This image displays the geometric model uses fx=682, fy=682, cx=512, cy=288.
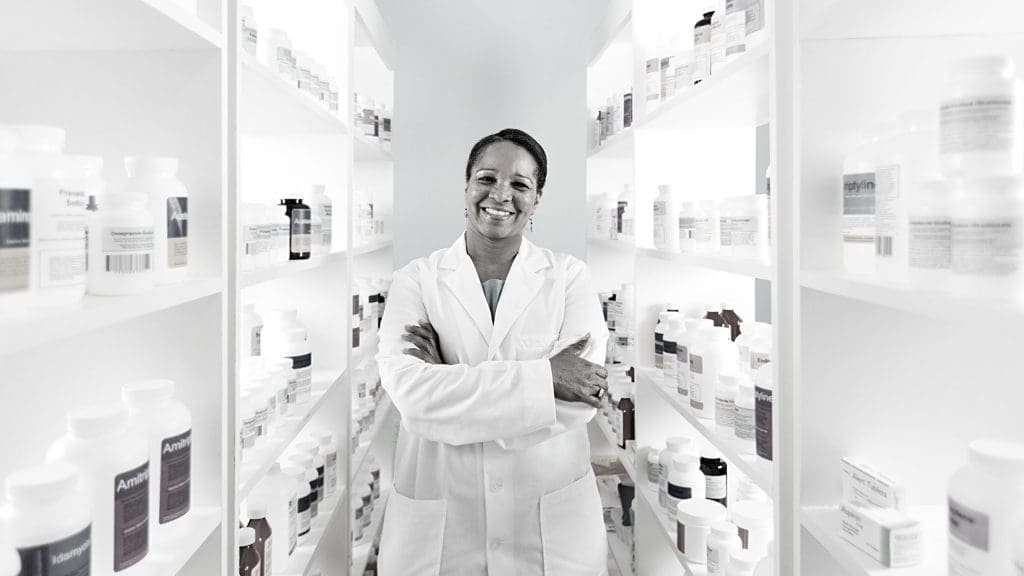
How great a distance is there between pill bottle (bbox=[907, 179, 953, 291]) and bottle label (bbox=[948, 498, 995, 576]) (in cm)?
29

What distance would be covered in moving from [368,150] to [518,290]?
1245 millimetres

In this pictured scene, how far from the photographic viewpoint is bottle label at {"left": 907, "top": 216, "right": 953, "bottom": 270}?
91cm

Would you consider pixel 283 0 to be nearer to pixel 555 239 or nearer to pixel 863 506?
pixel 555 239

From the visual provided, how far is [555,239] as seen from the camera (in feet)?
13.2

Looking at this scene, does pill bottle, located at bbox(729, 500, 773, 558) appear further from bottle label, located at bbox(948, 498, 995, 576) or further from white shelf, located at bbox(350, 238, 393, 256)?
white shelf, located at bbox(350, 238, 393, 256)

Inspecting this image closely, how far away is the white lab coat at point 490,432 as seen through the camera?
200cm

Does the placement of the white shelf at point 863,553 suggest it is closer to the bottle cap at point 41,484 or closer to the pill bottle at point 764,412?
the pill bottle at point 764,412

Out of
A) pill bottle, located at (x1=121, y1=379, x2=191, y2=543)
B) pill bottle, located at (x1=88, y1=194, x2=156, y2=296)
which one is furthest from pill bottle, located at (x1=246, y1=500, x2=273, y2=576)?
pill bottle, located at (x1=88, y1=194, x2=156, y2=296)

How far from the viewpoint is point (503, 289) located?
238cm

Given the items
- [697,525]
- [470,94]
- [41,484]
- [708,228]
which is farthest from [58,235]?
[470,94]

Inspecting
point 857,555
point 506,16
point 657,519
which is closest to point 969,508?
point 857,555

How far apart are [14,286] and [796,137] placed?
1.23m

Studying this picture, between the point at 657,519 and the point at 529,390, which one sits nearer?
the point at 529,390

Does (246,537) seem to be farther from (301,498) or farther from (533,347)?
(533,347)
